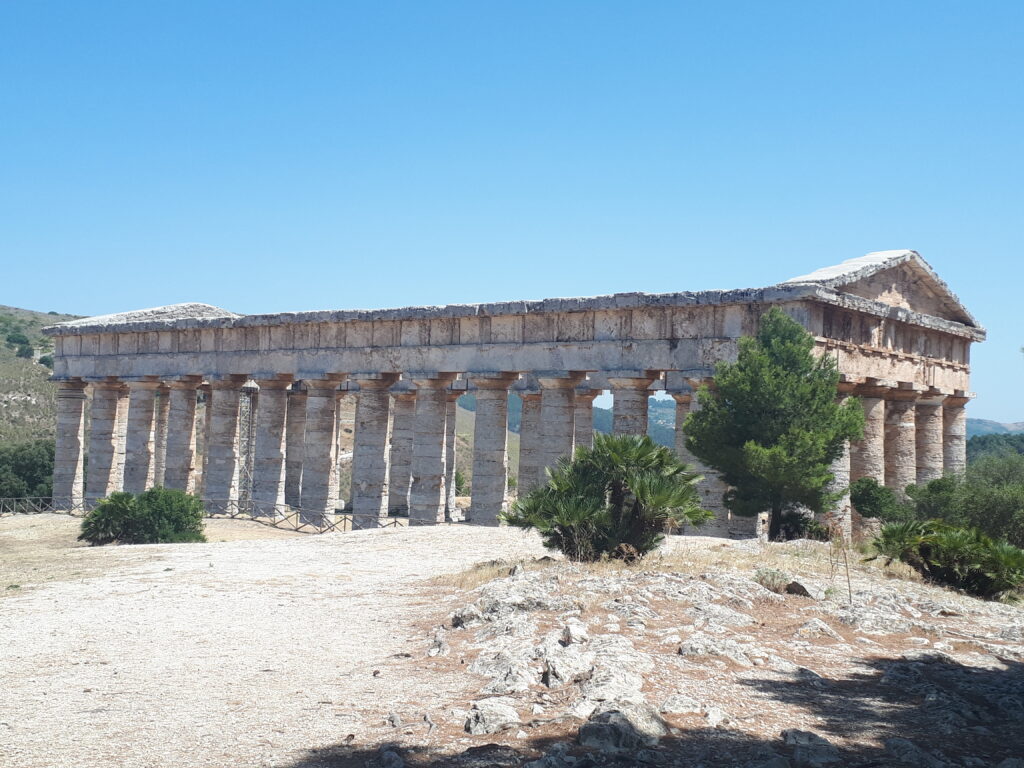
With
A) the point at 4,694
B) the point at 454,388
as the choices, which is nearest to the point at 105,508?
the point at 454,388

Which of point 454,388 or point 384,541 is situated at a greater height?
point 454,388

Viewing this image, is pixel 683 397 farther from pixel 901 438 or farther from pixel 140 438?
pixel 140 438

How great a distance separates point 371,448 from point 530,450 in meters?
5.02

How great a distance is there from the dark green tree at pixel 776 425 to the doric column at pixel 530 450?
6.04m

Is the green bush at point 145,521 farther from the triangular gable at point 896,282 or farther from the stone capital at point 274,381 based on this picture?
the triangular gable at point 896,282

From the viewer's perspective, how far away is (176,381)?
1357 inches

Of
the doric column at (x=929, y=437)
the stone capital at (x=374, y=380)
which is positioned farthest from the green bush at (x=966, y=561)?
the stone capital at (x=374, y=380)

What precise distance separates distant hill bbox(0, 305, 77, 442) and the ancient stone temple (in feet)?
87.9

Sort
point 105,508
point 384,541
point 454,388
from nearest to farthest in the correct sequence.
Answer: point 384,541 → point 105,508 → point 454,388

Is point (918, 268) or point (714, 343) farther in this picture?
point (918, 268)

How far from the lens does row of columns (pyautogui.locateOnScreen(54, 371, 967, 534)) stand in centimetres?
2762

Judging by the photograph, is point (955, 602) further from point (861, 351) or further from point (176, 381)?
point (176, 381)

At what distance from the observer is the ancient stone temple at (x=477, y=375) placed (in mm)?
26031

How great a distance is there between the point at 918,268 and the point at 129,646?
23738mm
